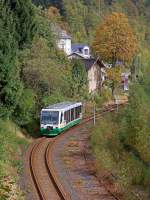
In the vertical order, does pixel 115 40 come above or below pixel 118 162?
above

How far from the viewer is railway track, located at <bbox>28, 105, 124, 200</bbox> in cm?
2148

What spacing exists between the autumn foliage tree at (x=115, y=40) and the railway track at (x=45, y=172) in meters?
32.7

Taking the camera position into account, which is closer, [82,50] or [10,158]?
[10,158]

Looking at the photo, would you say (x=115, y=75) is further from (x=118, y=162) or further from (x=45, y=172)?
(x=45, y=172)

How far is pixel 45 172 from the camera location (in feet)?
85.2

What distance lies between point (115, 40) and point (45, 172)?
4338 cm

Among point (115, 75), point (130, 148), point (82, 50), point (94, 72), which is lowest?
point (130, 148)

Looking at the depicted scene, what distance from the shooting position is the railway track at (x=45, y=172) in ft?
70.5

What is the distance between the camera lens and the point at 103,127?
37.6 meters

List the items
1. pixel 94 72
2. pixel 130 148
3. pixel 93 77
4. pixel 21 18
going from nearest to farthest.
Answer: pixel 130 148 → pixel 21 18 → pixel 93 77 → pixel 94 72

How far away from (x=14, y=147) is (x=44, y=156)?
1.77 meters

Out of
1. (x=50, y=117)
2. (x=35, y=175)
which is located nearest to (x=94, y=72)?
(x=50, y=117)

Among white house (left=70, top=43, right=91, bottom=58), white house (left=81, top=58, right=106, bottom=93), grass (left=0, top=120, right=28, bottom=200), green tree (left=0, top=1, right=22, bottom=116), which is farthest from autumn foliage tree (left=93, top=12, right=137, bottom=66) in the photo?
green tree (left=0, top=1, right=22, bottom=116)

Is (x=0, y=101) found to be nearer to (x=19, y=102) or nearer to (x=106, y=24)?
(x=19, y=102)
